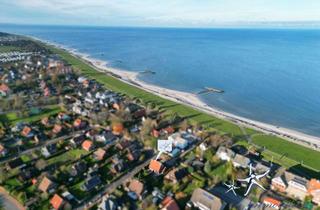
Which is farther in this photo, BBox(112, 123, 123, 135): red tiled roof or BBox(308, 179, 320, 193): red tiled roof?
BBox(112, 123, 123, 135): red tiled roof

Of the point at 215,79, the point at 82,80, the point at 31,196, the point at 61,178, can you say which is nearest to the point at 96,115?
the point at 61,178

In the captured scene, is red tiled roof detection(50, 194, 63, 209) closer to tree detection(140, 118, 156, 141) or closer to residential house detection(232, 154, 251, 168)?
tree detection(140, 118, 156, 141)

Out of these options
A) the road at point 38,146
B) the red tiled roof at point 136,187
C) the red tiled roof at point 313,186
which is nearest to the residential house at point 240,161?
the red tiled roof at point 313,186

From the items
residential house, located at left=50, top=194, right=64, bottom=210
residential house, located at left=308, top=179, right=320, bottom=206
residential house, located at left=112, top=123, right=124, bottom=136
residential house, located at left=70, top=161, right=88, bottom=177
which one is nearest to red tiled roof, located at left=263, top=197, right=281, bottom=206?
residential house, located at left=308, top=179, right=320, bottom=206

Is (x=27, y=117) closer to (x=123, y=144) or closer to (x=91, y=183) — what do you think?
(x=123, y=144)

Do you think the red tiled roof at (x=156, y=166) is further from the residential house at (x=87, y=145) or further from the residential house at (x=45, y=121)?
the residential house at (x=45, y=121)

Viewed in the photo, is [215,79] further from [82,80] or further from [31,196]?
[31,196]
